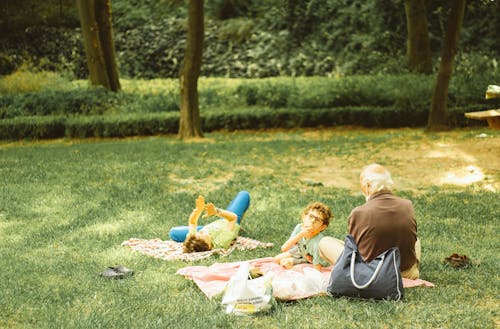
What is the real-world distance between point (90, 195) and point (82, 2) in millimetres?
11153

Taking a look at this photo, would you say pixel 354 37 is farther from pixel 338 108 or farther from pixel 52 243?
pixel 52 243

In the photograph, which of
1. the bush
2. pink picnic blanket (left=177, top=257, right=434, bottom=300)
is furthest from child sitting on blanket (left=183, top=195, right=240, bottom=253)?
the bush

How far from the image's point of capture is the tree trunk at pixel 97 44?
18891 mm

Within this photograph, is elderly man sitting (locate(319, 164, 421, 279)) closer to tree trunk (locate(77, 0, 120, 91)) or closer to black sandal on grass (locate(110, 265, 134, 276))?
black sandal on grass (locate(110, 265, 134, 276))

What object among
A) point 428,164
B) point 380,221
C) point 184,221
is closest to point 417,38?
point 428,164

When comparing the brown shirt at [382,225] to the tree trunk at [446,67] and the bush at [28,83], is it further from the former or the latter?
the bush at [28,83]

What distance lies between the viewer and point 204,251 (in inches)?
256

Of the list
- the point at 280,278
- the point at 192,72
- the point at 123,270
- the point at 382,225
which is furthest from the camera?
the point at 192,72

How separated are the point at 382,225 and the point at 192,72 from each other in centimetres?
991

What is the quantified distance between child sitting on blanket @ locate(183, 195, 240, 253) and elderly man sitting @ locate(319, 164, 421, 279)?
5.46ft

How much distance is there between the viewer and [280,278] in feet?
17.8

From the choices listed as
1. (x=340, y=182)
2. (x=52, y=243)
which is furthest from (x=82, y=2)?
(x=52, y=243)

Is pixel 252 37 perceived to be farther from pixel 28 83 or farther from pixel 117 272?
pixel 117 272

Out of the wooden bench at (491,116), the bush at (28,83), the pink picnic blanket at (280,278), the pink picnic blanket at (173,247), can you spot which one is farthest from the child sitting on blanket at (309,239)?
the bush at (28,83)
